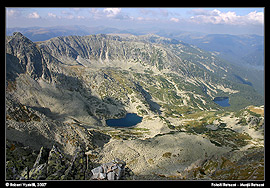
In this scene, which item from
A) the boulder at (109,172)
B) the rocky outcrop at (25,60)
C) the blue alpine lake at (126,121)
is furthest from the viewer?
the rocky outcrop at (25,60)

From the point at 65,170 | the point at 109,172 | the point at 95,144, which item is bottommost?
the point at 95,144

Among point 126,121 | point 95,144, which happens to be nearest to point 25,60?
point 126,121

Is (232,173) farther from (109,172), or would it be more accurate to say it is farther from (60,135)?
(60,135)

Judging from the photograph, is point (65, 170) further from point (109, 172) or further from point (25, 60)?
point (25, 60)

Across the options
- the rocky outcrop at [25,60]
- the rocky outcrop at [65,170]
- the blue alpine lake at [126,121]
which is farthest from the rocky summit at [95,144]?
the blue alpine lake at [126,121]

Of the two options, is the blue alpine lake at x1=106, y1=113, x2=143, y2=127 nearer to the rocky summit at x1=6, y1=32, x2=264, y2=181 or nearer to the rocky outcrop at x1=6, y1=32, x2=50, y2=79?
the rocky summit at x1=6, y1=32, x2=264, y2=181

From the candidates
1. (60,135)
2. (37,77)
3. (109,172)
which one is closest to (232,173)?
(109,172)

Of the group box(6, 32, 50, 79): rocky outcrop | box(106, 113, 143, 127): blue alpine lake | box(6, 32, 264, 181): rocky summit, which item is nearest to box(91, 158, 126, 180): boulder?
box(6, 32, 264, 181): rocky summit

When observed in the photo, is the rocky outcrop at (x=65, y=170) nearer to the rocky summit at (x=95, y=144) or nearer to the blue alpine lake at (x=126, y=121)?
the rocky summit at (x=95, y=144)
